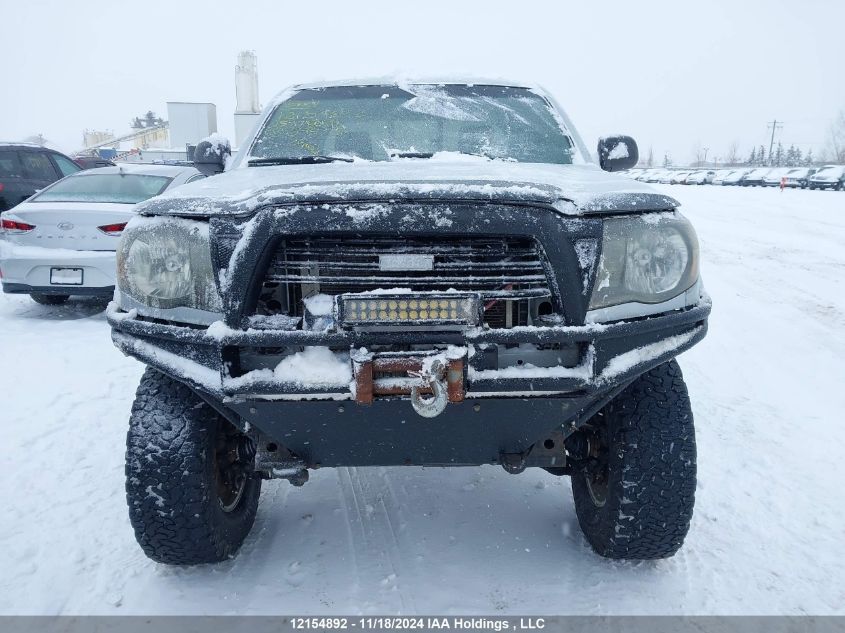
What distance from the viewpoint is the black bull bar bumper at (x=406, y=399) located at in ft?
6.12

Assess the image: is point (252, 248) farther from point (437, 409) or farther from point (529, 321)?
point (529, 321)

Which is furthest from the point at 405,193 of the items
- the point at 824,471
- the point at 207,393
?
the point at 824,471

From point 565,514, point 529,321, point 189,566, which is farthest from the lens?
point 565,514

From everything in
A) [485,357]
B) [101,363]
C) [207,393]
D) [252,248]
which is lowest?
[101,363]

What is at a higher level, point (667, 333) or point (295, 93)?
point (295, 93)

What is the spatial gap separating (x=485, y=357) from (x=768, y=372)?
3.75m

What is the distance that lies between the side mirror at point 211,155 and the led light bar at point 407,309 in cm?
189

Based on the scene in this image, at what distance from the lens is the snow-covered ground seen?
229 cm

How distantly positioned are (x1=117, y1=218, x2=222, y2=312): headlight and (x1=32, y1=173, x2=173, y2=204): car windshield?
485cm

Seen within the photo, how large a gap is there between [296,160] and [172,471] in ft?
4.94

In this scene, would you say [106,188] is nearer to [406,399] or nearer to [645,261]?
[406,399]

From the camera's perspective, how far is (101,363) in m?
5.07

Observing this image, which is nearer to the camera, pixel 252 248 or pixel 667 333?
pixel 252 248

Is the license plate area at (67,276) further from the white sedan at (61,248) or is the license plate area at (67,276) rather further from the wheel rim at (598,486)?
the wheel rim at (598,486)
